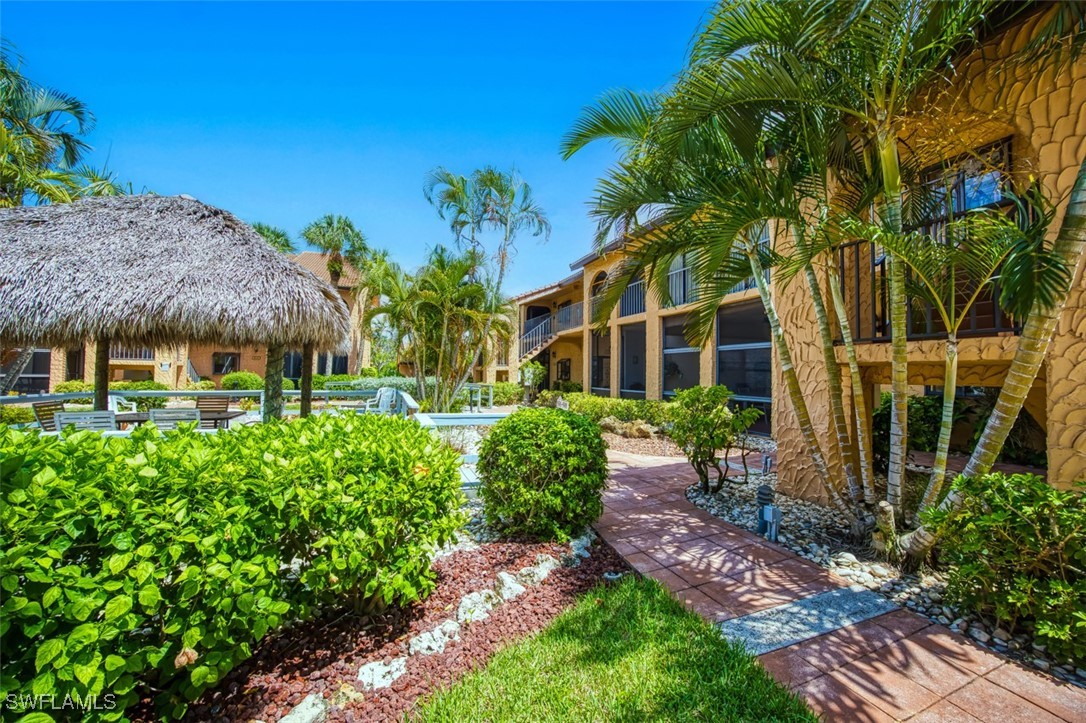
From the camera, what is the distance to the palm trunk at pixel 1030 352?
106 inches

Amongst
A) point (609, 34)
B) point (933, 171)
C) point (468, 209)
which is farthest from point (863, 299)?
point (468, 209)

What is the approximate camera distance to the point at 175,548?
182 centimetres

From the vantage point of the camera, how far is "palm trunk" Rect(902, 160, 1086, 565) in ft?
8.82

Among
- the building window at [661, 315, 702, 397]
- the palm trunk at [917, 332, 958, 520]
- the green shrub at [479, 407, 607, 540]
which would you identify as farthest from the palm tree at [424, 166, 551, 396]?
the palm trunk at [917, 332, 958, 520]

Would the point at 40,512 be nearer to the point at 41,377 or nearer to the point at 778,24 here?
the point at 778,24

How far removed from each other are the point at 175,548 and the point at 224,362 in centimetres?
2773

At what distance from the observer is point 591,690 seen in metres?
2.31

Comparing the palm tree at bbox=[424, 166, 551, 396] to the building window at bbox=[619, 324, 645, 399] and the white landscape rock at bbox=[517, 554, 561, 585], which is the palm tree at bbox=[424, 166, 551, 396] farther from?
the white landscape rock at bbox=[517, 554, 561, 585]

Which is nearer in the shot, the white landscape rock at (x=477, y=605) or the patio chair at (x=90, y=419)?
the white landscape rock at (x=477, y=605)

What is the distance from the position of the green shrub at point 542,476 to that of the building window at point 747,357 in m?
7.75

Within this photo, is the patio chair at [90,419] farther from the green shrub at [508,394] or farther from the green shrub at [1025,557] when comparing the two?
the green shrub at [508,394]

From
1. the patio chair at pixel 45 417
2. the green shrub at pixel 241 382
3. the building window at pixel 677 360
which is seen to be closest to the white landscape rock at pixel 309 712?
the patio chair at pixel 45 417

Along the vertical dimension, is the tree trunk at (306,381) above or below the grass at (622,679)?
above

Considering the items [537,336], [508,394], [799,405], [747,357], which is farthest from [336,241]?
[799,405]
